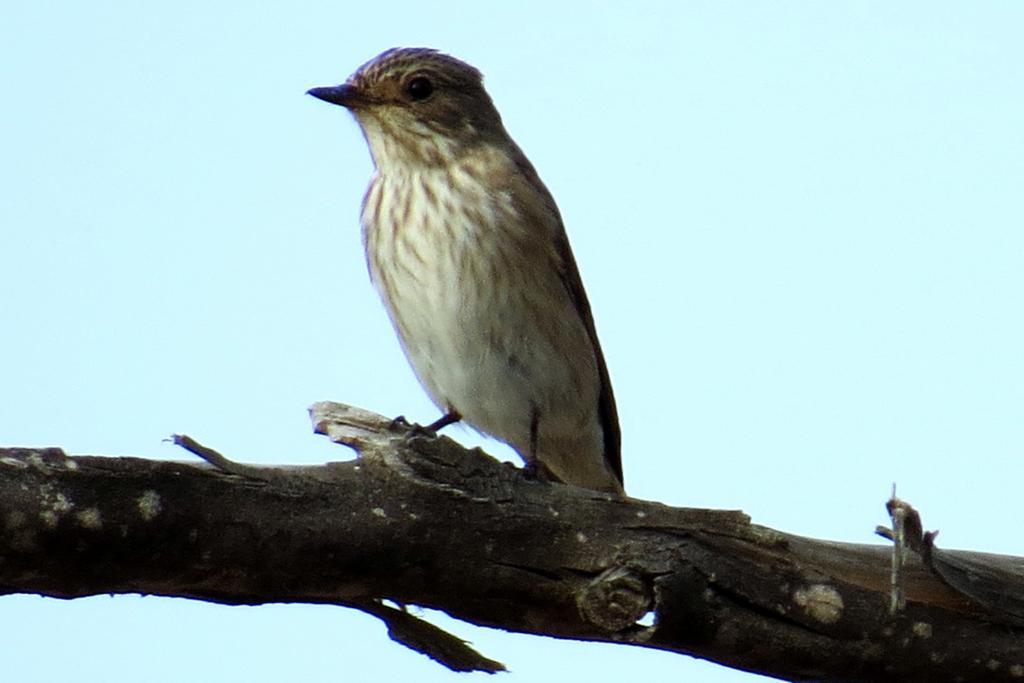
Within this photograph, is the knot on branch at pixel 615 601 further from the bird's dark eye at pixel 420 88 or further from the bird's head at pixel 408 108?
the bird's dark eye at pixel 420 88

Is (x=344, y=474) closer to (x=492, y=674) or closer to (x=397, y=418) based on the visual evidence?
(x=492, y=674)

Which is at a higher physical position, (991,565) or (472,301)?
(472,301)

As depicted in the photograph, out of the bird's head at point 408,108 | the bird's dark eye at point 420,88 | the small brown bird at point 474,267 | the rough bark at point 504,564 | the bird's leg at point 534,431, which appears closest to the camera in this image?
the rough bark at point 504,564

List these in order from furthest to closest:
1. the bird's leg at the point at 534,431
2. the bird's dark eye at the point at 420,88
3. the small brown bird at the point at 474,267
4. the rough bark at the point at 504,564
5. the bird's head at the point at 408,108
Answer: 1. the bird's dark eye at the point at 420,88
2. the bird's head at the point at 408,108
3. the bird's leg at the point at 534,431
4. the small brown bird at the point at 474,267
5. the rough bark at the point at 504,564

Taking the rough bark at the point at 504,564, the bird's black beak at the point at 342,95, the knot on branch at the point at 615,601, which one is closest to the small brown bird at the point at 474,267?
the bird's black beak at the point at 342,95

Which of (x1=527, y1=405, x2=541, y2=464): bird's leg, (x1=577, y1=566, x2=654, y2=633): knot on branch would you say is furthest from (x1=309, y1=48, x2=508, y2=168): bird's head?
(x1=577, y1=566, x2=654, y2=633): knot on branch

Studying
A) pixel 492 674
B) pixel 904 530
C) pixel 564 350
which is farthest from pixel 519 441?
pixel 904 530

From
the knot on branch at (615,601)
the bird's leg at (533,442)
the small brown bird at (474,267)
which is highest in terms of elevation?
the small brown bird at (474,267)
